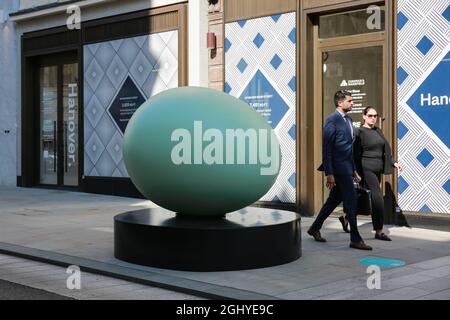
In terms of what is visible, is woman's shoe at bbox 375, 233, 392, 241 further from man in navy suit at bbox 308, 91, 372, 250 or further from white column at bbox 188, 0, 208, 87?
white column at bbox 188, 0, 208, 87

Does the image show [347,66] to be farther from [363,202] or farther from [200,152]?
[200,152]

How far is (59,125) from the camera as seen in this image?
59.2 feet

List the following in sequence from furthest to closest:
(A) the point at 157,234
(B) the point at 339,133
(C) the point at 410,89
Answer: (C) the point at 410,89
(B) the point at 339,133
(A) the point at 157,234

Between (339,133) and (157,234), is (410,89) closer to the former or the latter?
(339,133)

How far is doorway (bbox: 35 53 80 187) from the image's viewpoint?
17.5 meters

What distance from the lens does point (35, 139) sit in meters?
18.8

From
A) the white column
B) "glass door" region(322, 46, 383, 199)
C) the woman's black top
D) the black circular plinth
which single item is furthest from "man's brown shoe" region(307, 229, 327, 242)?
the white column

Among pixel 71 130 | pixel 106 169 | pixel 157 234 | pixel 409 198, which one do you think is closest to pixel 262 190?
pixel 157 234

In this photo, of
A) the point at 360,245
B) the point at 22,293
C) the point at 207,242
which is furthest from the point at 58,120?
the point at 22,293

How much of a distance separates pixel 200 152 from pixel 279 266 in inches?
62.1

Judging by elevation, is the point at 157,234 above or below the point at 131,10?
below
